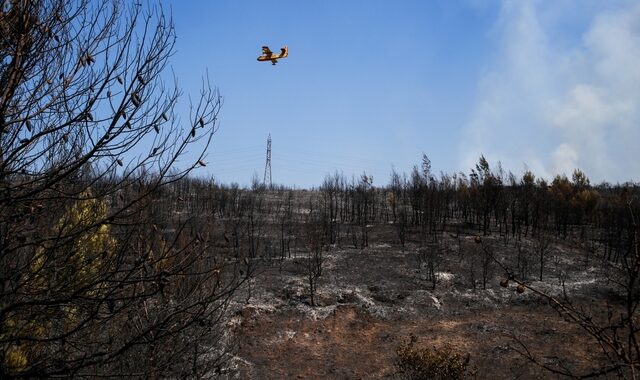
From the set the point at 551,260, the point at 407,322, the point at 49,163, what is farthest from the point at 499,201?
the point at 49,163

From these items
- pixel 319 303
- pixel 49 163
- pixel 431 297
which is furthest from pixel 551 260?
pixel 49 163

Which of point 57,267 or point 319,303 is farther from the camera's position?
point 319,303

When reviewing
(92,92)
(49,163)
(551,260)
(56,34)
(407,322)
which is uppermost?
(56,34)

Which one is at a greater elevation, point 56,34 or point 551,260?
point 56,34

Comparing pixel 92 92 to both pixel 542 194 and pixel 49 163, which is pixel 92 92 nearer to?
pixel 49 163

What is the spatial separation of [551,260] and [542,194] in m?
11.2

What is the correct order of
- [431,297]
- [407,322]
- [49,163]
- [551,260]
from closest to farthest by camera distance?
[49,163] → [407,322] → [431,297] → [551,260]

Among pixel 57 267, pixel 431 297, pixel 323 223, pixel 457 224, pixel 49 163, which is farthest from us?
pixel 457 224

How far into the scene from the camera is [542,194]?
3975 centimetres

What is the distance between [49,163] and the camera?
367cm

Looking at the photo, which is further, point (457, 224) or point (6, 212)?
point (457, 224)

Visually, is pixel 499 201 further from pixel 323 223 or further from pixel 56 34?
pixel 56 34

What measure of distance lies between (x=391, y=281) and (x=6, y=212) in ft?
76.4

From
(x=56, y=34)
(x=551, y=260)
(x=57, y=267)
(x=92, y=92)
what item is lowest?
(x=551, y=260)
